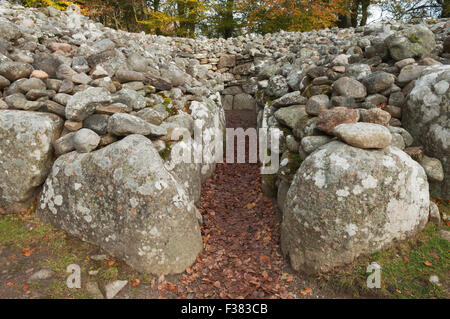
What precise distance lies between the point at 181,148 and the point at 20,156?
2.82 meters

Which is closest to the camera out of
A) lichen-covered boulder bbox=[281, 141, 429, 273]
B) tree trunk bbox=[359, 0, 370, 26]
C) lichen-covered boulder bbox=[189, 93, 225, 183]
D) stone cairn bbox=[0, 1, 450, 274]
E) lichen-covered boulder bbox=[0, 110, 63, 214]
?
lichen-covered boulder bbox=[281, 141, 429, 273]

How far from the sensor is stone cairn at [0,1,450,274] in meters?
4.22

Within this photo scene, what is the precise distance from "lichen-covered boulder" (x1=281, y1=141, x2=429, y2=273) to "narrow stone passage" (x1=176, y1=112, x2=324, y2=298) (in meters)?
0.57

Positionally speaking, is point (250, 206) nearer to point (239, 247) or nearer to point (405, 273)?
point (239, 247)

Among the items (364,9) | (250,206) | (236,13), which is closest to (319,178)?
(250,206)

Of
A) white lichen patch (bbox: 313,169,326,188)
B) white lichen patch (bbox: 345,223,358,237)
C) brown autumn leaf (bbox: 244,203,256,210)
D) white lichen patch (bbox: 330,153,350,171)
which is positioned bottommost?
brown autumn leaf (bbox: 244,203,256,210)

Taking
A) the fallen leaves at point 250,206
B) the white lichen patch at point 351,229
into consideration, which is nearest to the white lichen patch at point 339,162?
the white lichen patch at point 351,229

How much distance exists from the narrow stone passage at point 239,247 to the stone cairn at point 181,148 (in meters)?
0.28

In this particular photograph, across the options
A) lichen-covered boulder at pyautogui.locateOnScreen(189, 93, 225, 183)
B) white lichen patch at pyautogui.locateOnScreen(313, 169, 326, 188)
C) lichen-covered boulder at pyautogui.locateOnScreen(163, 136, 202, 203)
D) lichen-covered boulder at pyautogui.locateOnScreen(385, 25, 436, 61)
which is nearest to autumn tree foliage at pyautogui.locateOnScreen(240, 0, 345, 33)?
lichen-covered boulder at pyautogui.locateOnScreen(385, 25, 436, 61)

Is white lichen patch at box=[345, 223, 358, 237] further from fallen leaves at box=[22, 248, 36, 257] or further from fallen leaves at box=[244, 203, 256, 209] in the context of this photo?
fallen leaves at box=[22, 248, 36, 257]

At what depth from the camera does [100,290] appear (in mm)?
4074
